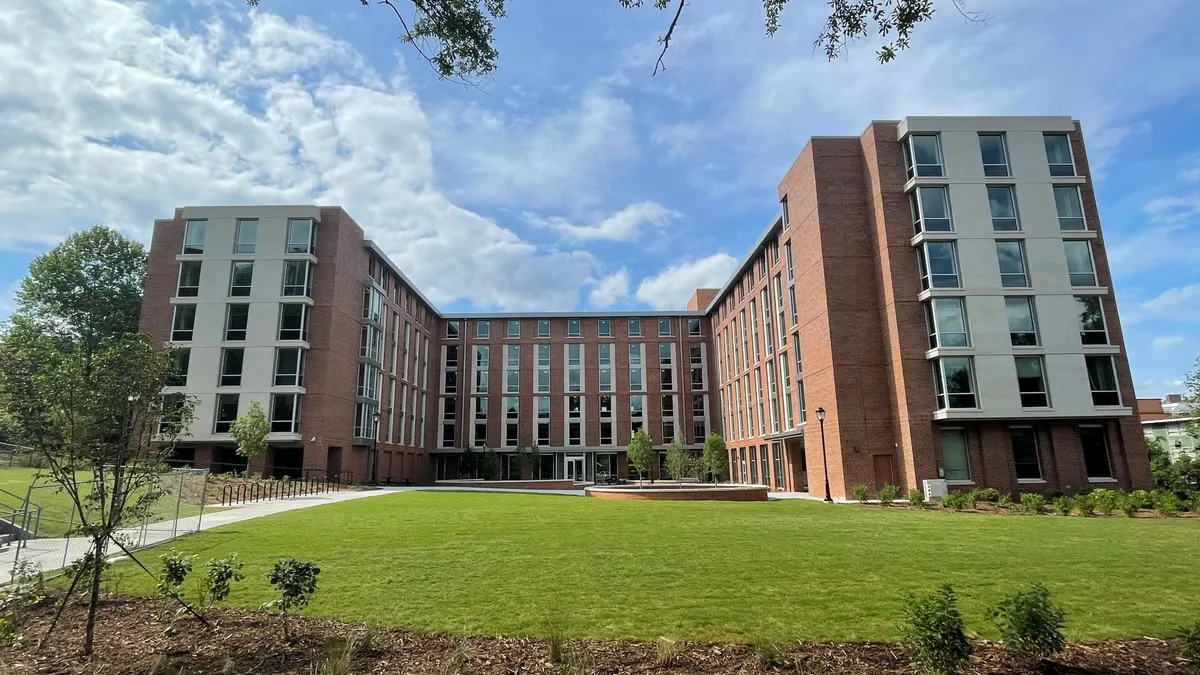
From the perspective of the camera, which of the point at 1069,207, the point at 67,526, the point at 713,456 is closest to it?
the point at 67,526

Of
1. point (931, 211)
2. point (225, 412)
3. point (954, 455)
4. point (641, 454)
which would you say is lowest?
point (954, 455)

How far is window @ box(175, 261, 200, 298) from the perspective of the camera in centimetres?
3725

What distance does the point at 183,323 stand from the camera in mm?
37062

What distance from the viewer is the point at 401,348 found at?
49.2 metres

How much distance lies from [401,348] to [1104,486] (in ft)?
146

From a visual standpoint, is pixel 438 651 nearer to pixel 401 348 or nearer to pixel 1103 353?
pixel 1103 353

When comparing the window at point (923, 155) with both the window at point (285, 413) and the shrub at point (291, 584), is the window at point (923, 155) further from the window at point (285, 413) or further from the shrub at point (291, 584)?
the window at point (285, 413)

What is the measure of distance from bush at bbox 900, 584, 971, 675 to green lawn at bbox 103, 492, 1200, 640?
98 centimetres

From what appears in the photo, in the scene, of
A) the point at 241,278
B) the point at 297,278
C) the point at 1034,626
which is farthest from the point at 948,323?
the point at 241,278

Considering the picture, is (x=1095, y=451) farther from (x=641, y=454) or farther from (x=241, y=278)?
(x=241, y=278)

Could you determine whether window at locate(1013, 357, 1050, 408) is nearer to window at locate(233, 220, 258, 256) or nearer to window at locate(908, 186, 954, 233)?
window at locate(908, 186, 954, 233)

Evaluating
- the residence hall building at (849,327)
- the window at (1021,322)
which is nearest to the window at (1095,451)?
the residence hall building at (849,327)

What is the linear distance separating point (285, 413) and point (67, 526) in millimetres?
22106

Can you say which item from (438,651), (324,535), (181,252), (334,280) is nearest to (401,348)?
(334,280)
